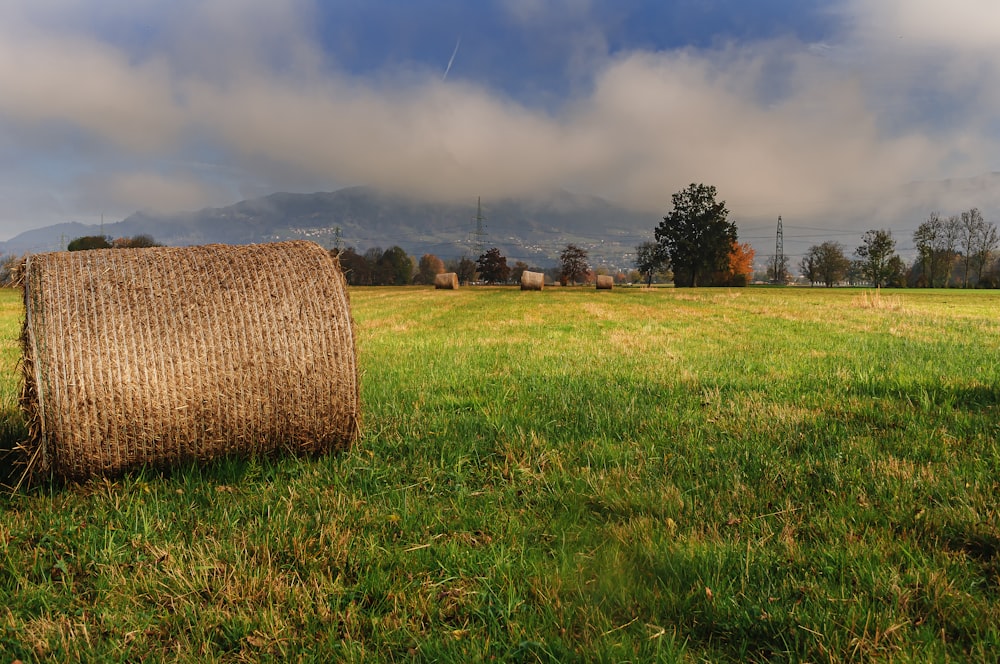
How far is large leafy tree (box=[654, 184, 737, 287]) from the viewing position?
298 feet

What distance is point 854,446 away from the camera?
5.28 metres

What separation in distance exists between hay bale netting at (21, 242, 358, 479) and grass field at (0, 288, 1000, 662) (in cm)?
33

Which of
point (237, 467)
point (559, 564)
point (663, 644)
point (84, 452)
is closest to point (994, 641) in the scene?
point (663, 644)

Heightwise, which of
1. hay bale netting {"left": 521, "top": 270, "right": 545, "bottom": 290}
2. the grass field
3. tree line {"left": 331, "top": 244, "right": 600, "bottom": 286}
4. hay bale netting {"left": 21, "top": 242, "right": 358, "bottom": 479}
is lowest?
the grass field

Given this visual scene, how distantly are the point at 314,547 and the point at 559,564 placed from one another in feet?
5.22

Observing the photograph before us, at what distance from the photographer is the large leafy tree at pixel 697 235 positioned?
90.8 meters

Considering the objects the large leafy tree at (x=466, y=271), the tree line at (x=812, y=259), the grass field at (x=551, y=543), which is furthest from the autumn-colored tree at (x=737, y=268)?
the grass field at (x=551, y=543)

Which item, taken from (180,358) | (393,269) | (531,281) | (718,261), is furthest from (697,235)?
(180,358)

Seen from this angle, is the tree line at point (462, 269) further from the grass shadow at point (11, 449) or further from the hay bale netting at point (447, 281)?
the grass shadow at point (11, 449)

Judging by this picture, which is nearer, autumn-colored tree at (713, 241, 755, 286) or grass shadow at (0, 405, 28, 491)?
grass shadow at (0, 405, 28, 491)

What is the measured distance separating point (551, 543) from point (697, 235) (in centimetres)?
9531

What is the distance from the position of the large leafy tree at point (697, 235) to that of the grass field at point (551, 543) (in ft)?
293

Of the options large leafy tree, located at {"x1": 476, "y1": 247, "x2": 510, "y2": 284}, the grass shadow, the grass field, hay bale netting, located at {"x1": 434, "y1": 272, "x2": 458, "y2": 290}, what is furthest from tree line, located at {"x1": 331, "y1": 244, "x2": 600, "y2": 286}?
the grass shadow

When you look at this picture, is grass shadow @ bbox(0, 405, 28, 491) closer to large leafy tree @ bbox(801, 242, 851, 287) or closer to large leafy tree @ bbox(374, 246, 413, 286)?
large leafy tree @ bbox(374, 246, 413, 286)
